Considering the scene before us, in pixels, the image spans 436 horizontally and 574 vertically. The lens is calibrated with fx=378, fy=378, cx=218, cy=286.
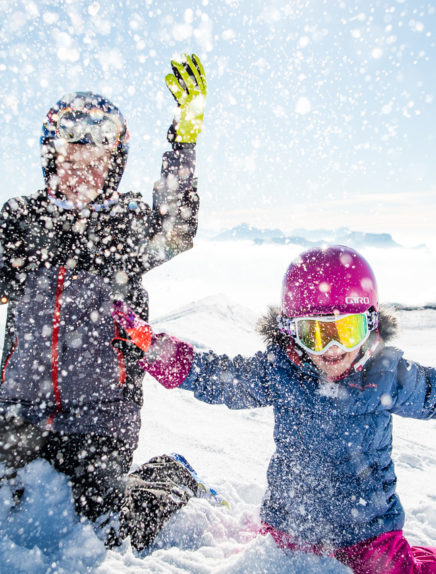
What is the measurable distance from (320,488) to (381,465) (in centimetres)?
35

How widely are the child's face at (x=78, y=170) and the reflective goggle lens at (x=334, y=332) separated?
5.15ft

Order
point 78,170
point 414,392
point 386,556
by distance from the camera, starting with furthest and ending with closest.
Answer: point 78,170
point 414,392
point 386,556

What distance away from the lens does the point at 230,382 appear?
2.19 m

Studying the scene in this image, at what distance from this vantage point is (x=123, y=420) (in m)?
2.31

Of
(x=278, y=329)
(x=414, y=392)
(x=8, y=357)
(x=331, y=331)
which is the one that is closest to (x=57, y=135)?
(x=8, y=357)

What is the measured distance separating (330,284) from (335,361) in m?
0.42

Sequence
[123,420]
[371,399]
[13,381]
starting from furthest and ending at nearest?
[123,420] < [13,381] < [371,399]

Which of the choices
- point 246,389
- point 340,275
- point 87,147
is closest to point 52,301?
point 87,147

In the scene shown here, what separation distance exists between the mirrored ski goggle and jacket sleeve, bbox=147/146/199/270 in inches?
17.1

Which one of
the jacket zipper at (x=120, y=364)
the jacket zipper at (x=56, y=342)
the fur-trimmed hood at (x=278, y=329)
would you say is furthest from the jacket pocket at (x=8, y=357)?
the fur-trimmed hood at (x=278, y=329)

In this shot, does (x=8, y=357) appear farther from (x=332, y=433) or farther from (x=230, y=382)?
(x=332, y=433)

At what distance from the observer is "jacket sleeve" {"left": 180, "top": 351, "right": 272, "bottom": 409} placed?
2.18 meters

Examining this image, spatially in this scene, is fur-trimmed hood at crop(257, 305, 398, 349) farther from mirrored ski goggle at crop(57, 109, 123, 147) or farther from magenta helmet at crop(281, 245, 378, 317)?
mirrored ski goggle at crop(57, 109, 123, 147)

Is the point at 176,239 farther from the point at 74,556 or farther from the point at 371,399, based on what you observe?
the point at 74,556
